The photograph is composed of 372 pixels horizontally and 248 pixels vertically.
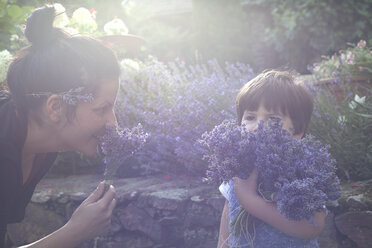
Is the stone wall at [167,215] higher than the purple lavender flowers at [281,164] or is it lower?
lower

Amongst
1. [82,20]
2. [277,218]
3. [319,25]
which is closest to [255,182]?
[277,218]

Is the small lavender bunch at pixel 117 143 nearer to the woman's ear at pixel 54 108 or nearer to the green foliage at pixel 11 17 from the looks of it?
the woman's ear at pixel 54 108

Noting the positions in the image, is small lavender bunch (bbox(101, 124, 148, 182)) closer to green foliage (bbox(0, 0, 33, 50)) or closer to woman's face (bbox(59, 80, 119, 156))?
woman's face (bbox(59, 80, 119, 156))

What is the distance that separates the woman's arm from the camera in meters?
1.83

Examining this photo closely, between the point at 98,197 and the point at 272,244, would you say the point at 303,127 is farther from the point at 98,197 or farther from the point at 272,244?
the point at 98,197

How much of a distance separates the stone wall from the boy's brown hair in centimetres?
68

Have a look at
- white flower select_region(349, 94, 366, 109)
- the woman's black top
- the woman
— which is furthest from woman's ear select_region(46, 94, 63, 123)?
white flower select_region(349, 94, 366, 109)

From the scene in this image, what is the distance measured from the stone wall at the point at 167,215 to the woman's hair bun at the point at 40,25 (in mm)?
1223

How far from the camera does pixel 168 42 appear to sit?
10.5 m

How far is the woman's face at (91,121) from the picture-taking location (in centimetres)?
189

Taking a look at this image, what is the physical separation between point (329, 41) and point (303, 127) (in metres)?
5.92

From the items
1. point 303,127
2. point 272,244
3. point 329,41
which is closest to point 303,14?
point 329,41

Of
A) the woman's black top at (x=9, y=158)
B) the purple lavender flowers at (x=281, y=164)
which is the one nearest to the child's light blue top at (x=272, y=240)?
the purple lavender flowers at (x=281, y=164)

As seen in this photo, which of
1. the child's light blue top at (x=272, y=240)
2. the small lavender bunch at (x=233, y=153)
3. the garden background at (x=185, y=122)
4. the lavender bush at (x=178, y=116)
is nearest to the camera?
the small lavender bunch at (x=233, y=153)
